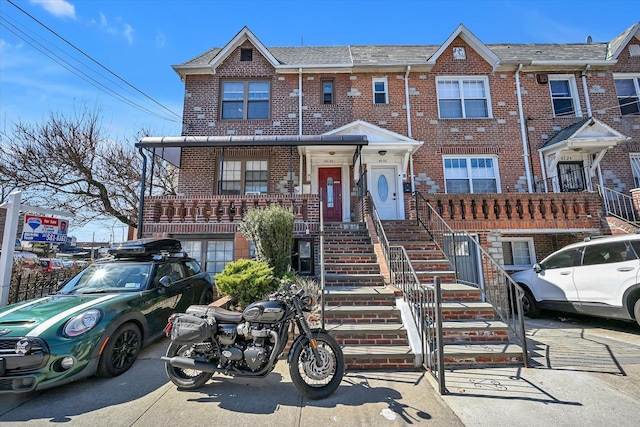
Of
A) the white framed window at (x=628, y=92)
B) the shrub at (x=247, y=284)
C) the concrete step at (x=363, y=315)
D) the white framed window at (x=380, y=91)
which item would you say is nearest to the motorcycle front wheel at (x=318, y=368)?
the concrete step at (x=363, y=315)

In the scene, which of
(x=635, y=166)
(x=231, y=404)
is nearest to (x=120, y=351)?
(x=231, y=404)

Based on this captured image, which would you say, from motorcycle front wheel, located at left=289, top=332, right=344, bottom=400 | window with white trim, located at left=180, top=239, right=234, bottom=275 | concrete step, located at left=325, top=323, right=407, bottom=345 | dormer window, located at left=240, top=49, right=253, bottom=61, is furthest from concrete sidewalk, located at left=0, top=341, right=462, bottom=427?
dormer window, located at left=240, top=49, right=253, bottom=61

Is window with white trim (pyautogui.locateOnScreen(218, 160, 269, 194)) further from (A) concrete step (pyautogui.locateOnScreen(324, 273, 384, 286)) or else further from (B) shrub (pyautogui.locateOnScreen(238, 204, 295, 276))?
(A) concrete step (pyautogui.locateOnScreen(324, 273, 384, 286))

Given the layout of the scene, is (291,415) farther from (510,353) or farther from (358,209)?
(358,209)

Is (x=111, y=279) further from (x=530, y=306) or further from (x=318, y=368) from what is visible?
(x=530, y=306)

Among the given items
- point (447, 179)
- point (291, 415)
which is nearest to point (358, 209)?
point (447, 179)

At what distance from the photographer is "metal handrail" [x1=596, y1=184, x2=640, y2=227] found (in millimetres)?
9422

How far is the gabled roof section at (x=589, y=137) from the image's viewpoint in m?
9.94

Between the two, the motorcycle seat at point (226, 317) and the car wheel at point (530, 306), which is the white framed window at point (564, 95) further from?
the motorcycle seat at point (226, 317)

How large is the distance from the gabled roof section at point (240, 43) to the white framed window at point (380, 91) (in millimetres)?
3870

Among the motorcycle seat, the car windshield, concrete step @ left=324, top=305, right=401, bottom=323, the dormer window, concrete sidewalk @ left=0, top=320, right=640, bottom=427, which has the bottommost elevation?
concrete sidewalk @ left=0, top=320, right=640, bottom=427

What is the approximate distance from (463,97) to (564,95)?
3.91 m

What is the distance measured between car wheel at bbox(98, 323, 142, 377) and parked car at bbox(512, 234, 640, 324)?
8.21 meters

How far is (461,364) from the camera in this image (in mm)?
4336
